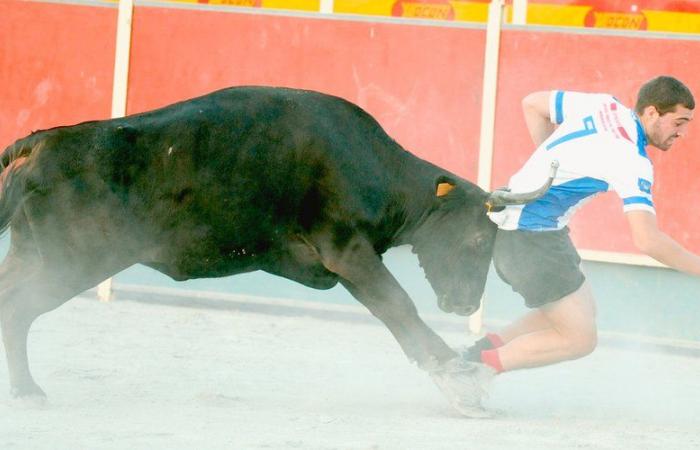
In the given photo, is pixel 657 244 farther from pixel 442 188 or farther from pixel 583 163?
pixel 442 188

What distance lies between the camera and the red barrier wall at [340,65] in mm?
8438

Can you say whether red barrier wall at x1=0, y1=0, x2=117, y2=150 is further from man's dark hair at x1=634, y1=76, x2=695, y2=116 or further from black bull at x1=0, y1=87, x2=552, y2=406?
man's dark hair at x1=634, y1=76, x2=695, y2=116

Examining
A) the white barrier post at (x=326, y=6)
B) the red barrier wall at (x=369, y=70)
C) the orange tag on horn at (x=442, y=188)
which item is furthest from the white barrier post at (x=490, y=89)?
the orange tag on horn at (x=442, y=188)

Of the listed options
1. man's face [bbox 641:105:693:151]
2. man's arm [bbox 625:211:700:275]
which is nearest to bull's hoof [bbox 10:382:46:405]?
man's arm [bbox 625:211:700:275]

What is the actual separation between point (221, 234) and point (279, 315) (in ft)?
9.14

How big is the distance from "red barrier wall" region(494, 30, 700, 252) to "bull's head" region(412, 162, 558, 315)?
2214mm

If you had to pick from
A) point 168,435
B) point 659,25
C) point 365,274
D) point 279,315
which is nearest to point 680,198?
point 659,25

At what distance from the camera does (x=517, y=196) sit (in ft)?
18.8

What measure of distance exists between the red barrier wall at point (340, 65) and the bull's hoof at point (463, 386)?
273 centimetres

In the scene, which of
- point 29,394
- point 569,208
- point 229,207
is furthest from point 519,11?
point 29,394

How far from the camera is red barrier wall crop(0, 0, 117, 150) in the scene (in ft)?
28.4

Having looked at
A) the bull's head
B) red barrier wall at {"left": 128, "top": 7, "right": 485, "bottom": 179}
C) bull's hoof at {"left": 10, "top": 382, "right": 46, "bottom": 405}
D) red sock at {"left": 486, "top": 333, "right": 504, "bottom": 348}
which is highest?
red barrier wall at {"left": 128, "top": 7, "right": 485, "bottom": 179}

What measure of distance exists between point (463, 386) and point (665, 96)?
54.4 inches

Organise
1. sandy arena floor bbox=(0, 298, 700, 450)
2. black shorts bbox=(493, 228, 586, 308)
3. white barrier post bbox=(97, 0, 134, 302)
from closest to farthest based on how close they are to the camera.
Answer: sandy arena floor bbox=(0, 298, 700, 450), black shorts bbox=(493, 228, 586, 308), white barrier post bbox=(97, 0, 134, 302)
